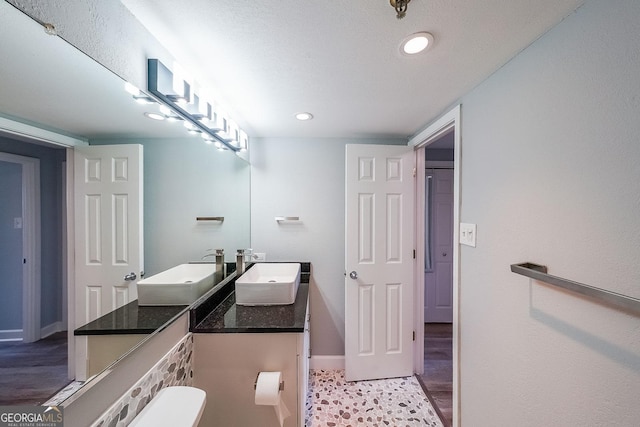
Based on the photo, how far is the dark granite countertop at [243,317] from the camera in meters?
1.15

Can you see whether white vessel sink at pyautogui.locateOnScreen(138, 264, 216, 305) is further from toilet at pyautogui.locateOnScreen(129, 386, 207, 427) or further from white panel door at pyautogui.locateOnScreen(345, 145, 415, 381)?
white panel door at pyautogui.locateOnScreen(345, 145, 415, 381)

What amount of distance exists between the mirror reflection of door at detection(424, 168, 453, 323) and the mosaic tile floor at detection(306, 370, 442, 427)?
4.15 feet

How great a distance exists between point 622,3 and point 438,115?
958 millimetres

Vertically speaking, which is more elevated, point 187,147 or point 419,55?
point 419,55

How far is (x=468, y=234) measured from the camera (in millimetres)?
1262

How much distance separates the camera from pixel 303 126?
6.06 feet

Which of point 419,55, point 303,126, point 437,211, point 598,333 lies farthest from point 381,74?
point 437,211

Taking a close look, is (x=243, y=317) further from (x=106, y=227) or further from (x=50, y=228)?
(x=50, y=228)

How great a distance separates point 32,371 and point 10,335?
11 centimetres

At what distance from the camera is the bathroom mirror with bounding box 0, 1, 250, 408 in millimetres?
542

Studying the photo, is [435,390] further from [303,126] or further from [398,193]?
[303,126]

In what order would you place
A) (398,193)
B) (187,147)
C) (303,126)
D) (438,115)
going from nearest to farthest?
(187,147) < (438,115) < (303,126) < (398,193)

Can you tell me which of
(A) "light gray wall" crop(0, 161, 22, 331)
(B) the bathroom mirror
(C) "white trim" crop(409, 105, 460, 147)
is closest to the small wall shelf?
(B) the bathroom mirror

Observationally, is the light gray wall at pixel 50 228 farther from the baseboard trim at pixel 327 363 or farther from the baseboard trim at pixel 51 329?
the baseboard trim at pixel 327 363
